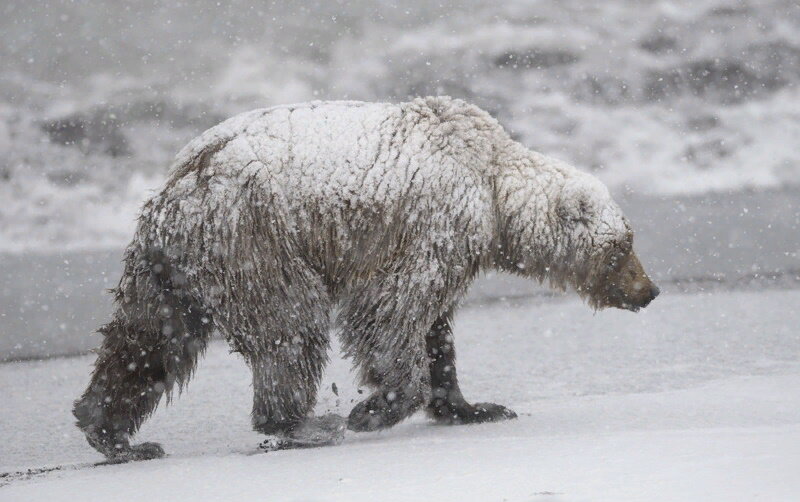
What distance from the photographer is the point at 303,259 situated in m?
4.86

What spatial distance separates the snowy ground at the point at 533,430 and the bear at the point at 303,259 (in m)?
0.35

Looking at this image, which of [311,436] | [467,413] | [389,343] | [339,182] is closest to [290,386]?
[311,436]

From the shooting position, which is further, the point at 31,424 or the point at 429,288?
the point at 31,424

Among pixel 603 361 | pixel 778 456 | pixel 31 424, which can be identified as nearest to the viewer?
pixel 778 456

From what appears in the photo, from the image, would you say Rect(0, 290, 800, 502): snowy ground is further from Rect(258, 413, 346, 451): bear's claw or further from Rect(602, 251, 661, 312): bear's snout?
Rect(602, 251, 661, 312): bear's snout

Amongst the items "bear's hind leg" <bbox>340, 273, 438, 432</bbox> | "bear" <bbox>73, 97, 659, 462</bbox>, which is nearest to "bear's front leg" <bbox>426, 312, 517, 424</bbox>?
"bear" <bbox>73, 97, 659, 462</bbox>

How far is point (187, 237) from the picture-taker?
15.5 ft

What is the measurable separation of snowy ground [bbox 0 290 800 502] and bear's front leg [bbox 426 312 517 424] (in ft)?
0.61

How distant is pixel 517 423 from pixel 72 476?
7.91ft

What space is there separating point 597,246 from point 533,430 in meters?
1.18

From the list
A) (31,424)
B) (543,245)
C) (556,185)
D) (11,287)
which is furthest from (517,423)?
(11,287)

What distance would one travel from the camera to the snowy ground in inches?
129

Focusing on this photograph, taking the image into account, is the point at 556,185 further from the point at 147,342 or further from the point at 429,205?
the point at 147,342

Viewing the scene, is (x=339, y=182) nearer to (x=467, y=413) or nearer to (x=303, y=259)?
(x=303, y=259)
